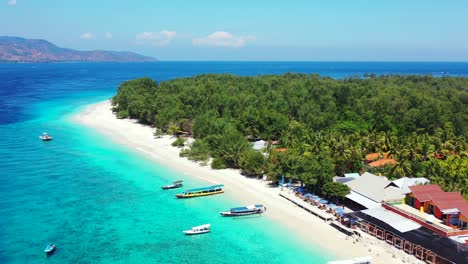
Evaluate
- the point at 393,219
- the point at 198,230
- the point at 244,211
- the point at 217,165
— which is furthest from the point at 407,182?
the point at 217,165

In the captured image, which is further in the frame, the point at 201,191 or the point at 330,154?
the point at 330,154

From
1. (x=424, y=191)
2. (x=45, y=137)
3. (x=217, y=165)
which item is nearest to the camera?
(x=424, y=191)

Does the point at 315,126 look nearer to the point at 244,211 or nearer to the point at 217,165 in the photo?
the point at 217,165

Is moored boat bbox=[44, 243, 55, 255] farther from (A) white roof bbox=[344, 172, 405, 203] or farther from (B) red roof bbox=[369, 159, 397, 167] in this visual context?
(B) red roof bbox=[369, 159, 397, 167]

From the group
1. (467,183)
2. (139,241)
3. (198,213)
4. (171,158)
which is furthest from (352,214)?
(171,158)

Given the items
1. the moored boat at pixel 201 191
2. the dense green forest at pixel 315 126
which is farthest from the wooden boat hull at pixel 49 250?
the dense green forest at pixel 315 126

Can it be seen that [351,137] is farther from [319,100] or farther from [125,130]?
[125,130]

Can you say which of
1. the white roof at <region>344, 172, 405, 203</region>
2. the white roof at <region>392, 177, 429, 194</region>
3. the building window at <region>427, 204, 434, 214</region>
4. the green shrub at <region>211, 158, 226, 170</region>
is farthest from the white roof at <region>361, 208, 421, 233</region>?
the green shrub at <region>211, 158, 226, 170</region>
